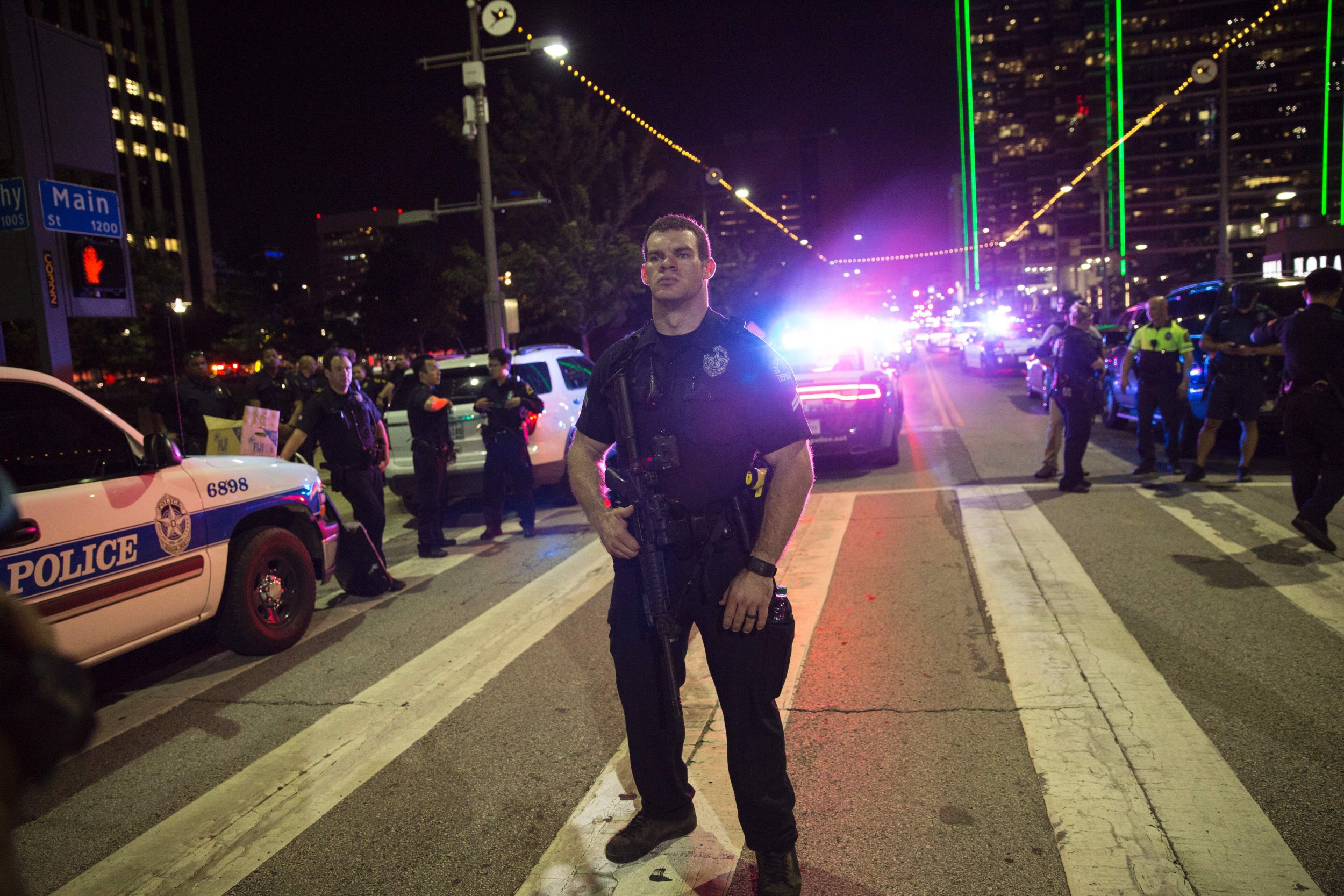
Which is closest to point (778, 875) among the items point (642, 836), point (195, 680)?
point (642, 836)

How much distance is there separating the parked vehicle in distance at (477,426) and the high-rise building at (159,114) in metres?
97.3

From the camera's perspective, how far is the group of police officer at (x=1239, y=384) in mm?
6332

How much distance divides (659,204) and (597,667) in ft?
85.5

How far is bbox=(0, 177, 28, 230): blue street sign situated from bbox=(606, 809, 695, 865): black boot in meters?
8.06

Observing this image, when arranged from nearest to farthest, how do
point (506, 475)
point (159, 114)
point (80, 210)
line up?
point (80, 210) < point (506, 475) < point (159, 114)

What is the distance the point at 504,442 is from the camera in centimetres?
905

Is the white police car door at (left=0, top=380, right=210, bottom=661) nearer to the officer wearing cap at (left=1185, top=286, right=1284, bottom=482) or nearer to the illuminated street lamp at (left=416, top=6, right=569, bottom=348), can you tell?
the officer wearing cap at (left=1185, top=286, right=1284, bottom=482)

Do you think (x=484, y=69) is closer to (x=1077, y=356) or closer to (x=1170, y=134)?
(x=1077, y=356)

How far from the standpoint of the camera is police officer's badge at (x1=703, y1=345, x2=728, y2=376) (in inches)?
112

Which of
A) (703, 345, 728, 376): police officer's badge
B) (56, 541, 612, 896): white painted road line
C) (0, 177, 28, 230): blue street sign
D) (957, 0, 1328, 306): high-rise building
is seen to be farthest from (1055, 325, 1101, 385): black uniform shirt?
(957, 0, 1328, 306): high-rise building

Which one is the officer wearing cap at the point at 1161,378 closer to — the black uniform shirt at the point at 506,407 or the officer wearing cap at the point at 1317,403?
the officer wearing cap at the point at 1317,403

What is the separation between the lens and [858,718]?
4160 mm

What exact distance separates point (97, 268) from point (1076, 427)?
9.53m

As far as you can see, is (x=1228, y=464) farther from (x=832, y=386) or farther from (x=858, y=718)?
(x=858, y=718)
